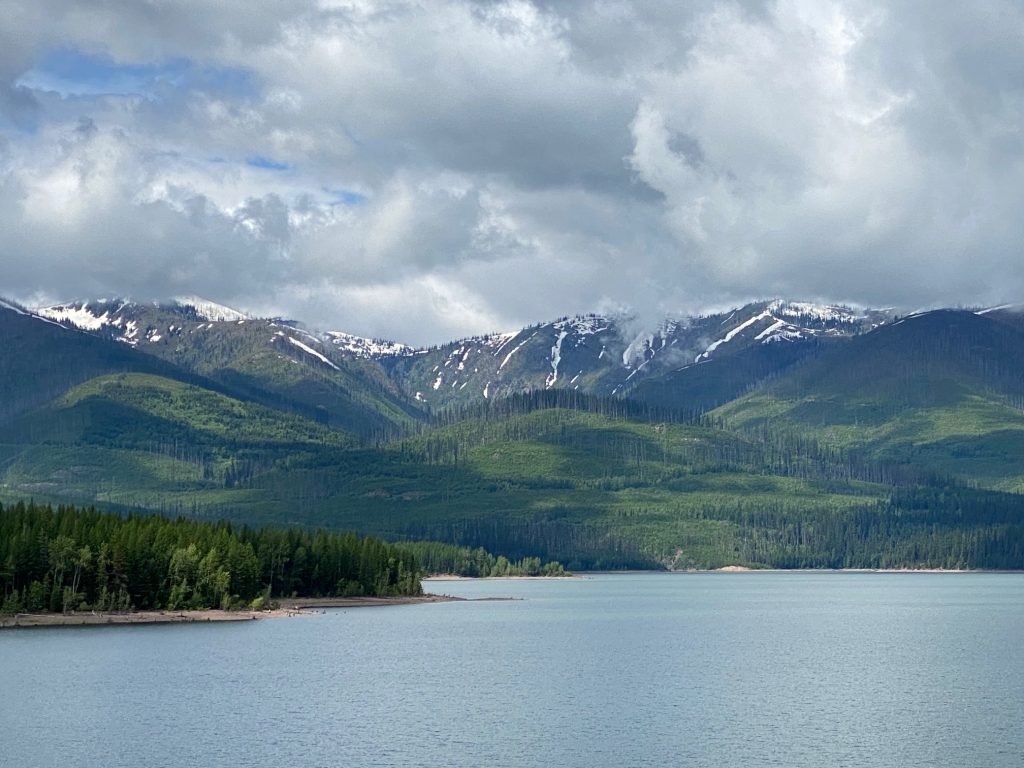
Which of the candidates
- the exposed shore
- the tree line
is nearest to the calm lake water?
the exposed shore

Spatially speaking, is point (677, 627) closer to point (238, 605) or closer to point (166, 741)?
point (238, 605)

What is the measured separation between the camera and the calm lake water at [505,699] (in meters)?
92.7

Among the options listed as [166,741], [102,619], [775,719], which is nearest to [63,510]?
[102,619]

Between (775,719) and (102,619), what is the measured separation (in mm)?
97234

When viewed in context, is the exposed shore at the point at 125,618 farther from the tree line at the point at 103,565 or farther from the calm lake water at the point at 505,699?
the calm lake water at the point at 505,699

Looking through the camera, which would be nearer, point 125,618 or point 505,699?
point 505,699

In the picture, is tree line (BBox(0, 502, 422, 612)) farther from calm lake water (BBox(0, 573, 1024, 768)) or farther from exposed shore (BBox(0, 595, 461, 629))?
calm lake water (BBox(0, 573, 1024, 768))

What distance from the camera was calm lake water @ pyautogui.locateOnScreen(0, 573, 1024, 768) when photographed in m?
92.7

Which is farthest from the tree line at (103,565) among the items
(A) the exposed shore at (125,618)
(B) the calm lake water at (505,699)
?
(B) the calm lake water at (505,699)

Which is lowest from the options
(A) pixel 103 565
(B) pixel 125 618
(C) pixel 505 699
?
(C) pixel 505 699

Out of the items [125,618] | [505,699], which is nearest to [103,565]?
[125,618]

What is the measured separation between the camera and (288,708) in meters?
112

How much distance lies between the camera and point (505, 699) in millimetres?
118188

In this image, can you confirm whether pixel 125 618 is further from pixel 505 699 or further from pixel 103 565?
pixel 505 699
